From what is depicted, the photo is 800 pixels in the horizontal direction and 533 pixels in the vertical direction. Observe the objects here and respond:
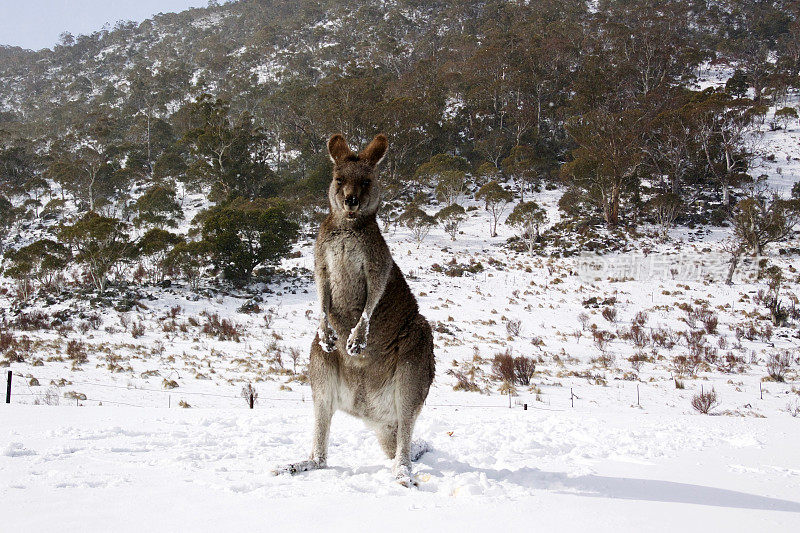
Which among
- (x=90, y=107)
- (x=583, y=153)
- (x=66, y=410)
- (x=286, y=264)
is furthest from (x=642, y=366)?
(x=90, y=107)

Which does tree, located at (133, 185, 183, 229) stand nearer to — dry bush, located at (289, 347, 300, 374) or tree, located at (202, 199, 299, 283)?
tree, located at (202, 199, 299, 283)

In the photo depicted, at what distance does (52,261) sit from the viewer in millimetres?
22438

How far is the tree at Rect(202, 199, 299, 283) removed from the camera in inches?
930

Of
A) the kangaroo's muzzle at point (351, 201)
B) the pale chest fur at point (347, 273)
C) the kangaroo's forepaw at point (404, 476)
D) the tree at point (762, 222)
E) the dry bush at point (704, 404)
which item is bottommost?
the dry bush at point (704, 404)

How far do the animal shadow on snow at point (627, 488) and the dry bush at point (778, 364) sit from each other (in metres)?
11.3

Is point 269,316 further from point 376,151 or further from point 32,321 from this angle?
point 376,151

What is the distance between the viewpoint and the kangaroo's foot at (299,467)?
298cm

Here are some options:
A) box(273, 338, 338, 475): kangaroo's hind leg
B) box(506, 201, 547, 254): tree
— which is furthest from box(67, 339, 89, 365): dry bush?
box(506, 201, 547, 254): tree

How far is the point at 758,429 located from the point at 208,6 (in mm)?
131894

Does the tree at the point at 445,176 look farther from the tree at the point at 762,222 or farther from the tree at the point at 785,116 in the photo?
the tree at the point at 785,116

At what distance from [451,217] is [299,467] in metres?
30.1

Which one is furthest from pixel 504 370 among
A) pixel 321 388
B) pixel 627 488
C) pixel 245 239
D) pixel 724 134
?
pixel 724 134

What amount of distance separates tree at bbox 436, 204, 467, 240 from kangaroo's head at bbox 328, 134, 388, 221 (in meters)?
29.1

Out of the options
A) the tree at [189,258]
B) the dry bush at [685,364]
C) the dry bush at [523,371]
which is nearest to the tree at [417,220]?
the tree at [189,258]
